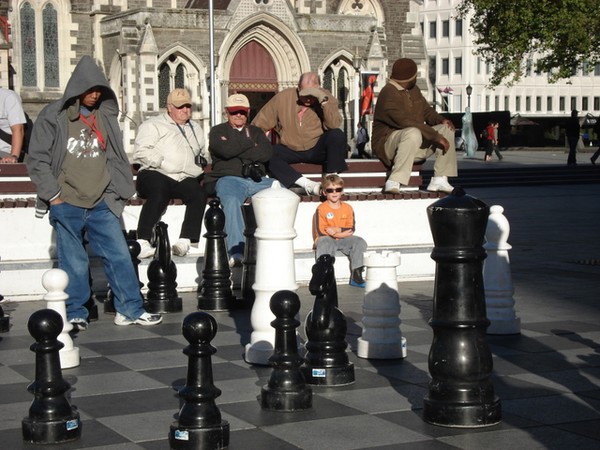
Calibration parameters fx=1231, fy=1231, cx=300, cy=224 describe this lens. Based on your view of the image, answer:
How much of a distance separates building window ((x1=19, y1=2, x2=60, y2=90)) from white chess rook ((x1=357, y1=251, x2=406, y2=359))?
3584 centimetres

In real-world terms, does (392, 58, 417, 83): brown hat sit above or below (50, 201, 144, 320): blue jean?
above

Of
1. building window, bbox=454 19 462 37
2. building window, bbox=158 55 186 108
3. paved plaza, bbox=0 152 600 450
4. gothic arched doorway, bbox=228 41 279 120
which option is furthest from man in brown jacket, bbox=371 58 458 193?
building window, bbox=454 19 462 37

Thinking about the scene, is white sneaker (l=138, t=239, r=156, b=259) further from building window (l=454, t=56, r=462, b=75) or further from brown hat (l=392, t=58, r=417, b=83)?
building window (l=454, t=56, r=462, b=75)

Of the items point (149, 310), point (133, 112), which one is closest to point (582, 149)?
point (133, 112)

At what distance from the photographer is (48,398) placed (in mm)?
6215

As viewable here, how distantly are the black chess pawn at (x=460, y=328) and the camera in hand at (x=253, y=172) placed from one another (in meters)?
6.15

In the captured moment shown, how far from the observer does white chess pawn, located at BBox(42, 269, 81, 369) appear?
25.9 feet

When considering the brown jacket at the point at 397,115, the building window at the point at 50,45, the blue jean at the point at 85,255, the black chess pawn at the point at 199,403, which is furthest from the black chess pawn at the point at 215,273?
the building window at the point at 50,45

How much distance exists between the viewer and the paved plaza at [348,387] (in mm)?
6180

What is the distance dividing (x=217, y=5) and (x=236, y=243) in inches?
1335

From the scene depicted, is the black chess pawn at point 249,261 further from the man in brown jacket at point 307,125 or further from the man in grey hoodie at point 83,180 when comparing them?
the man in brown jacket at point 307,125

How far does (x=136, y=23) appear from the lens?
4203cm

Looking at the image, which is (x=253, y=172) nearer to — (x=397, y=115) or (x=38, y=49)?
(x=397, y=115)

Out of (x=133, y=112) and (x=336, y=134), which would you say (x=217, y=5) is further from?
(x=336, y=134)
